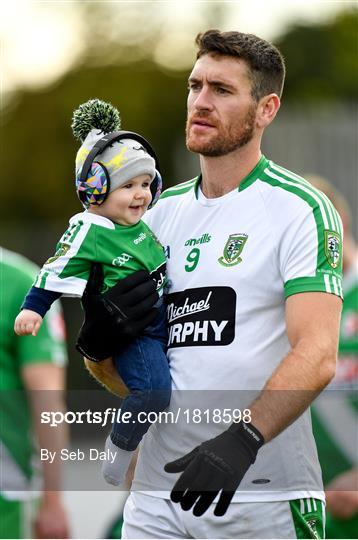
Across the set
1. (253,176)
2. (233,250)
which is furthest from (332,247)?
(253,176)

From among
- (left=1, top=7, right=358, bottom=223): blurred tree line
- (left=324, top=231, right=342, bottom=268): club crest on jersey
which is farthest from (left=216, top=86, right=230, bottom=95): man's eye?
(left=1, top=7, right=358, bottom=223): blurred tree line

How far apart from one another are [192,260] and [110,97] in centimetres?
2674

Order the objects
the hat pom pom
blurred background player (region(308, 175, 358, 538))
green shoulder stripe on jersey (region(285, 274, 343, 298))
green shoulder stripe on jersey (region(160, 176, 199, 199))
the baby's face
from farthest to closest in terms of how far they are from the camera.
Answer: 1. blurred background player (region(308, 175, 358, 538))
2. green shoulder stripe on jersey (region(160, 176, 199, 199))
3. the hat pom pom
4. the baby's face
5. green shoulder stripe on jersey (region(285, 274, 343, 298))

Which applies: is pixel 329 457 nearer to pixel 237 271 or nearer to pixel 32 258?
pixel 237 271

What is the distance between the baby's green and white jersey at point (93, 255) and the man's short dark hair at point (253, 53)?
26.8 inches

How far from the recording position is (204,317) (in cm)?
455

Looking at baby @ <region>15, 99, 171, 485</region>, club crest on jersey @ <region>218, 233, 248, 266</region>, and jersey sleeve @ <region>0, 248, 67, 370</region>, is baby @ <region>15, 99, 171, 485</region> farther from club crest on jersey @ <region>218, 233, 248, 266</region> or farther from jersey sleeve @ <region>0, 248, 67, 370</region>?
jersey sleeve @ <region>0, 248, 67, 370</region>

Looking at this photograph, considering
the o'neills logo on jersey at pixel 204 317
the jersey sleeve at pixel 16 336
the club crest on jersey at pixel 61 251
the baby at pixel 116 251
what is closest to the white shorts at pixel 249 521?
the baby at pixel 116 251

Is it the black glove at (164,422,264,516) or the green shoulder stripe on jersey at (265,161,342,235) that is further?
the green shoulder stripe on jersey at (265,161,342,235)

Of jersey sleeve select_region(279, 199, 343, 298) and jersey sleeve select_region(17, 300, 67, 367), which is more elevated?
jersey sleeve select_region(279, 199, 343, 298)

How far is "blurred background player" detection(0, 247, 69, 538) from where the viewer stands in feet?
19.8

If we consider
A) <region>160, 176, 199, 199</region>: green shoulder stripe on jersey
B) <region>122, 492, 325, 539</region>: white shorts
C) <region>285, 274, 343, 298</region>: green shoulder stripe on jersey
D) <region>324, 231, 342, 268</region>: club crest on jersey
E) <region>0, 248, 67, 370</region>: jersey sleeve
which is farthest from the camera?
<region>0, 248, 67, 370</region>: jersey sleeve

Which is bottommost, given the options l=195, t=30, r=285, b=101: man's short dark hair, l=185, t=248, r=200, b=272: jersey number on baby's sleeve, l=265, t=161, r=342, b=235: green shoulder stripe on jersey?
l=185, t=248, r=200, b=272: jersey number on baby's sleeve

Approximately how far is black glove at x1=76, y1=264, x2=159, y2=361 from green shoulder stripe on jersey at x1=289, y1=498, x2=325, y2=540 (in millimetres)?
806
